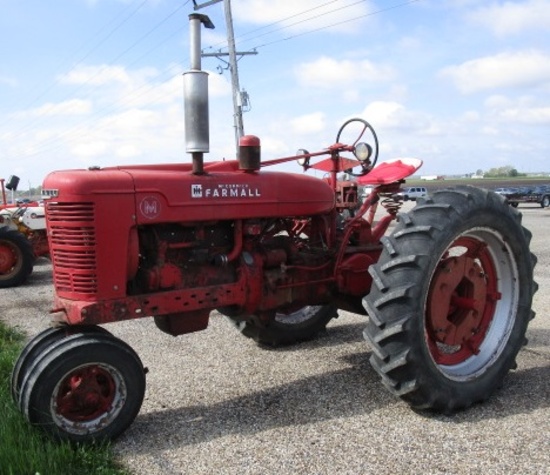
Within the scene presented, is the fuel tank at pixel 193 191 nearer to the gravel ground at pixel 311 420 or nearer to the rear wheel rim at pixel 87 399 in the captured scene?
the rear wheel rim at pixel 87 399

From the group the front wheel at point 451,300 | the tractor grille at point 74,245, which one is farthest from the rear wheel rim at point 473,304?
the tractor grille at point 74,245

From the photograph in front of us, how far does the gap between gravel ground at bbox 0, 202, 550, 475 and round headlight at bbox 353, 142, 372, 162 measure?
5.20 ft

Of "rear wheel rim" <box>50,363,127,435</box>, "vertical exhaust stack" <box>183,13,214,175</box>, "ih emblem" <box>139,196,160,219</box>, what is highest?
"vertical exhaust stack" <box>183,13,214,175</box>

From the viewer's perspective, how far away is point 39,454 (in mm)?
2859

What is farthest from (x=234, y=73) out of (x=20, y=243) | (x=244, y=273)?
(x=244, y=273)

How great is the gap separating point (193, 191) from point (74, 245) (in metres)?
0.75

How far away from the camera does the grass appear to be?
9.15ft

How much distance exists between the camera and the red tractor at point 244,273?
129 inches

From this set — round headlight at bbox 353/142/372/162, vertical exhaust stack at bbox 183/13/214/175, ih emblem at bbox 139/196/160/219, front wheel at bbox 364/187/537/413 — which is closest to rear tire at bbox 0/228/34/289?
round headlight at bbox 353/142/372/162

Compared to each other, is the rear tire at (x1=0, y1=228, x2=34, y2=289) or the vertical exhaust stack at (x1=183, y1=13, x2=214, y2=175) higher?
the vertical exhaust stack at (x1=183, y1=13, x2=214, y2=175)

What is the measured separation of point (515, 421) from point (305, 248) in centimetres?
183

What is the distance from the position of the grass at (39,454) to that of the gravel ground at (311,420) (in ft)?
0.48

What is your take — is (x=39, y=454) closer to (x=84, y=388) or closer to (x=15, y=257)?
(x=84, y=388)

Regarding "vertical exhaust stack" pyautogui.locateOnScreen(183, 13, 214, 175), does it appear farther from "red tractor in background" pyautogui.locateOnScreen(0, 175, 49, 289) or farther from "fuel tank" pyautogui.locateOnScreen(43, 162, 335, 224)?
"red tractor in background" pyautogui.locateOnScreen(0, 175, 49, 289)
